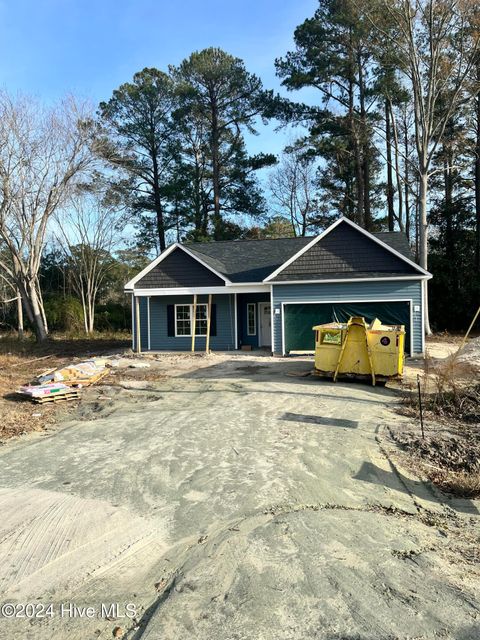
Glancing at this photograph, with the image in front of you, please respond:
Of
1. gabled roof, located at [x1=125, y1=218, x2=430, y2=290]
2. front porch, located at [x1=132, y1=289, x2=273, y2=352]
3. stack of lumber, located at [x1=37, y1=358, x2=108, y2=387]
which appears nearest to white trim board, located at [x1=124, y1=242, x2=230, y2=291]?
gabled roof, located at [x1=125, y1=218, x2=430, y2=290]

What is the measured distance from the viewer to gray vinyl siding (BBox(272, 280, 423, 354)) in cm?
1675

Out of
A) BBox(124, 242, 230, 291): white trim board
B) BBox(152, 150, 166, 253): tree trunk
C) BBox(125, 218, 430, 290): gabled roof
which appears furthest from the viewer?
BBox(152, 150, 166, 253): tree trunk

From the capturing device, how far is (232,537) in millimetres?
3746

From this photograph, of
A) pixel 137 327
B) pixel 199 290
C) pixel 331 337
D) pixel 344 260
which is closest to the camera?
pixel 331 337

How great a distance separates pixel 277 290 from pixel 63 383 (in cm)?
924

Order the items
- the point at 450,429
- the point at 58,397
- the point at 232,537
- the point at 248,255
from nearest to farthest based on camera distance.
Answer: the point at 232,537
the point at 450,429
the point at 58,397
the point at 248,255

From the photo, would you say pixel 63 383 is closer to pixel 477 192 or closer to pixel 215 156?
pixel 215 156

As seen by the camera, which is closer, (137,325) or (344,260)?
(344,260)

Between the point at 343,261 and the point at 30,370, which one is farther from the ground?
the point at 343,261

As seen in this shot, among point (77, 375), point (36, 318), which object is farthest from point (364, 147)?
point (77, 375)

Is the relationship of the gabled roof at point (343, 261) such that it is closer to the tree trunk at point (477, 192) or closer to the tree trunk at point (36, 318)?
the tree trunk at point (36, 318)

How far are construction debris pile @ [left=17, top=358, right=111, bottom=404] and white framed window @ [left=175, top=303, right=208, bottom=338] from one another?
22.9 feet

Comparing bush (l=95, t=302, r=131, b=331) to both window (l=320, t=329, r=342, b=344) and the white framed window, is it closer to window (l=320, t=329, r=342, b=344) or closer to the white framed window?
the white framed window

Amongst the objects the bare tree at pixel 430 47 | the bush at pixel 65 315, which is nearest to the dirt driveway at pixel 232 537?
the bare tree at pixel 430 47
